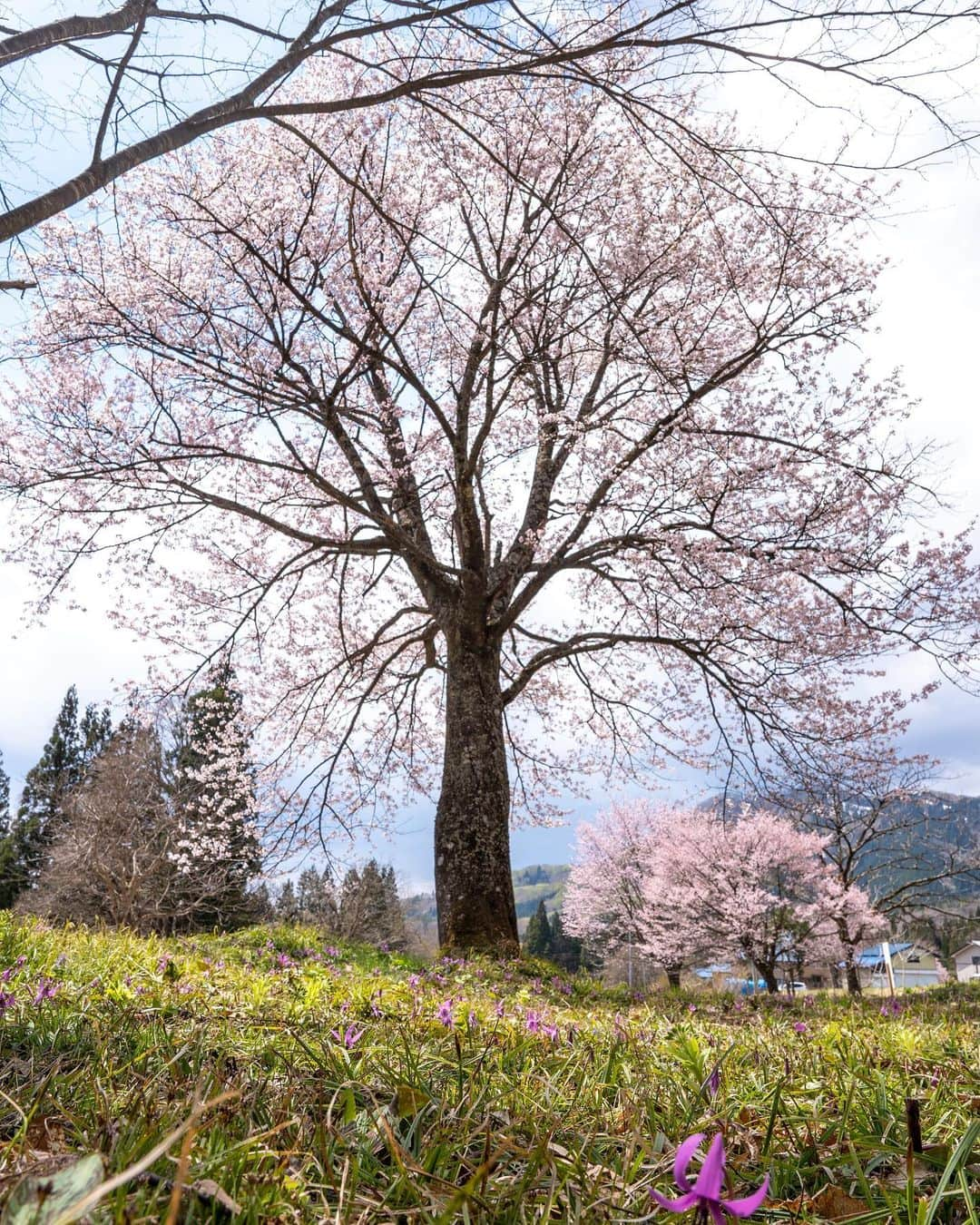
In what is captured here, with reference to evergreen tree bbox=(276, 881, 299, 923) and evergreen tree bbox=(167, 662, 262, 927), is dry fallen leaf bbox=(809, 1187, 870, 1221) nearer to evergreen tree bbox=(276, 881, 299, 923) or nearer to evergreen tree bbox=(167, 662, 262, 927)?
evergreen tree bbox=(167, 662, 262, 927)

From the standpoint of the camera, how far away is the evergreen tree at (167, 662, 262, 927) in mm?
11305

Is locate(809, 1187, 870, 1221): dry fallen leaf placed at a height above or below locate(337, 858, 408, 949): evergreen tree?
above

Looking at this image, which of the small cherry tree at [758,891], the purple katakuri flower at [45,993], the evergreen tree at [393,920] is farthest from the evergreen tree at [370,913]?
the purple katakuri flower at [45,993]

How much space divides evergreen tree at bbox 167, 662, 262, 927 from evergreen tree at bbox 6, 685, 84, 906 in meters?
8.83

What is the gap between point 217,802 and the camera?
57.0 feet

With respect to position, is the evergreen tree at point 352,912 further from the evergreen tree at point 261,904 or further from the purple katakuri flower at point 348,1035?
the purple katakuri flower at point 348,1035

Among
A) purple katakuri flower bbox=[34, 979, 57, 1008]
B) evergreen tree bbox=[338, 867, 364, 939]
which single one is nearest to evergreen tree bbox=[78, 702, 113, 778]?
evergreen tree bbox=[338, 867, 364, 939]

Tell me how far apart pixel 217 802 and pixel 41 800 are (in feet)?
75.4

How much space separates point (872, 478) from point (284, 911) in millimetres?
26690

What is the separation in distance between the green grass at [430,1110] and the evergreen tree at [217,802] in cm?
840

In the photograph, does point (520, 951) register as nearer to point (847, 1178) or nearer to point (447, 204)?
point (847, 1178)

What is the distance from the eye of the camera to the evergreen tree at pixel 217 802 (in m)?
11.3

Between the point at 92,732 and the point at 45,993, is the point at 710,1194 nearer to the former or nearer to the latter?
the point at 45,993

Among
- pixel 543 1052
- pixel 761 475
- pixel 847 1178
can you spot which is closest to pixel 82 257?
pixel 761 475
